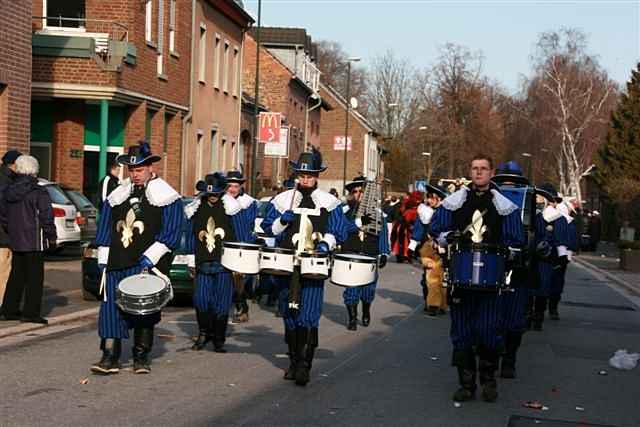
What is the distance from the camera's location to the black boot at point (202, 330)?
454 inches

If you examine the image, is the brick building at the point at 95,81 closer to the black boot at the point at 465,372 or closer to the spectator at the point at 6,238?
the spectator at the point at 6,238

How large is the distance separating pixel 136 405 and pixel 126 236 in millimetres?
1756

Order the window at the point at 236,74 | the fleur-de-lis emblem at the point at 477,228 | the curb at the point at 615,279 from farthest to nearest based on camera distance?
the window at the point at 236,74 < the curb at the point at 615,279 < the fleur-de-lis emblem at the point at 477,228

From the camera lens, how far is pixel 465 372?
357 inches

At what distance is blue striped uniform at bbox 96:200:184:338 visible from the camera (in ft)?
31.3

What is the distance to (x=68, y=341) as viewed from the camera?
1191cm

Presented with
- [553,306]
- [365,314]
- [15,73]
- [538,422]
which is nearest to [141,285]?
[538,422]

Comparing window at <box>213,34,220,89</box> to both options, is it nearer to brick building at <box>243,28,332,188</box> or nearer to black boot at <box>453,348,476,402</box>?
brick building at <box>243,28,332,188</box>

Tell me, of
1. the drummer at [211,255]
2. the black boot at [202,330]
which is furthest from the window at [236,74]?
the black boot at [202,330]

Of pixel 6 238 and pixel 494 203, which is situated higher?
pixel 494 203

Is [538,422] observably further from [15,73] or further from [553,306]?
[15,73]

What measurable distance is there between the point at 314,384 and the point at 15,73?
1165 cm

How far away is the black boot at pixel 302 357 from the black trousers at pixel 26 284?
14.8 feet

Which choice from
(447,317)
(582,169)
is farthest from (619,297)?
(582,169)
